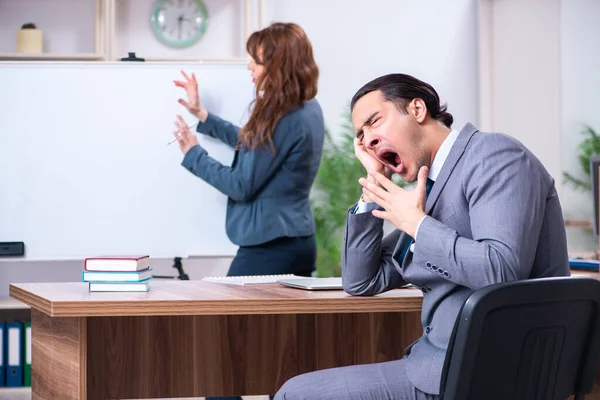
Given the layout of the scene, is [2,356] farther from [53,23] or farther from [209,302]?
[209,302]

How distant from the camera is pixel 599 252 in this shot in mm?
2836

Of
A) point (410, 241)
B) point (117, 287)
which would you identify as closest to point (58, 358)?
point (117, 287)

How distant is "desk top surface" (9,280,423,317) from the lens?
180 cm

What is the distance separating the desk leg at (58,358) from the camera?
185 centimetres

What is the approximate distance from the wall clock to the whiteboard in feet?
4.86

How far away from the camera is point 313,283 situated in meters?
2.11

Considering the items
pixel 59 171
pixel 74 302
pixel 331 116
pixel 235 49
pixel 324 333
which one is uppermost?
pixel 235 49

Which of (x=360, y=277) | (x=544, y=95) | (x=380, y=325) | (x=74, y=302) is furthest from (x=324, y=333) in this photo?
(x=544, y=95)

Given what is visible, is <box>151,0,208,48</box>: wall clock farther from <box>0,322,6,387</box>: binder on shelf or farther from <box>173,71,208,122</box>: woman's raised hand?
<box>0,322,6,387</box>: binder on shelf

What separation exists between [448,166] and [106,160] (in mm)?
2110

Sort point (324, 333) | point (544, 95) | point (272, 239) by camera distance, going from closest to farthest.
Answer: point (324, 333) → point (272, 239) → point (544, 95)

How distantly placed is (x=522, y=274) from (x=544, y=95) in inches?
177

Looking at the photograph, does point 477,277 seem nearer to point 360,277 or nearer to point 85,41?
point 360,277

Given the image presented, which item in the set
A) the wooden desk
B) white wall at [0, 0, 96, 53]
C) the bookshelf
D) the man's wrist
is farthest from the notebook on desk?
white wall at [0, 0, 96, 53]
